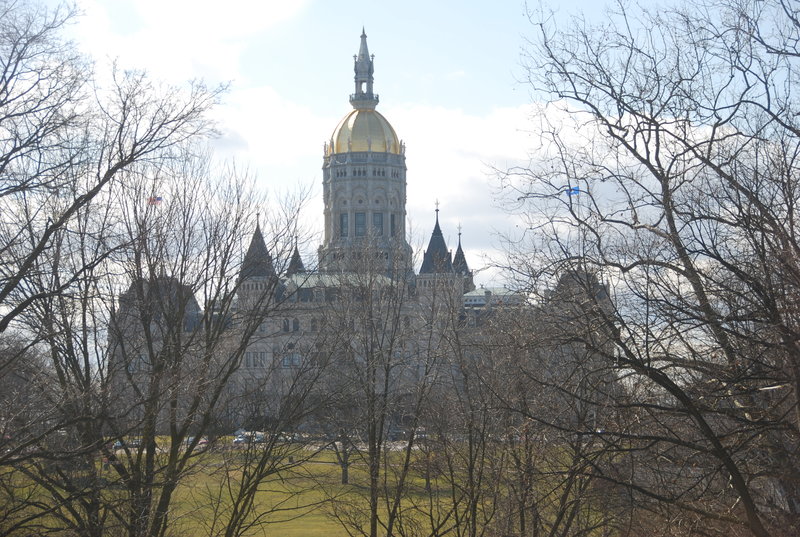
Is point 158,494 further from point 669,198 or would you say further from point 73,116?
point 669,198

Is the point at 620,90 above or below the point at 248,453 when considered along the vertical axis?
above

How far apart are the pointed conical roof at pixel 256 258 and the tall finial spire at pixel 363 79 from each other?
339ft

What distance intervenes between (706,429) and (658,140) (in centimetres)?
309

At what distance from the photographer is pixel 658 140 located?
32.4 ft

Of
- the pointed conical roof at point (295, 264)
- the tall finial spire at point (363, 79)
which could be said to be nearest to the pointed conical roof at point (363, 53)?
the tall finial spire at point (363, 79)

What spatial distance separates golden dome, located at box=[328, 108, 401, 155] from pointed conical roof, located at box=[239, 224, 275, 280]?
98407 mm

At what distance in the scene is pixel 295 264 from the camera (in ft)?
53.5

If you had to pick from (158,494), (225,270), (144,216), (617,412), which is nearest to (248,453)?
(158,494)

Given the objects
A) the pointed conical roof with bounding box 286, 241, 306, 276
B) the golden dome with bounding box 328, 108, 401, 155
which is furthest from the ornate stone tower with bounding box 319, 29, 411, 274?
the pointed conical roof with bounding box 286, 241, 306, 276

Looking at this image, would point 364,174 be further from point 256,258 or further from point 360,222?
point 256,258

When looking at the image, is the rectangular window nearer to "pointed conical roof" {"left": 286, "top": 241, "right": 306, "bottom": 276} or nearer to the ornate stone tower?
the ornate stone tower

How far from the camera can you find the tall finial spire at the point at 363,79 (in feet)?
390

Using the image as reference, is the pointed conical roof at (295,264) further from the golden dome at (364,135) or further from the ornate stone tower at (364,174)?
the golden dome at (364,135)

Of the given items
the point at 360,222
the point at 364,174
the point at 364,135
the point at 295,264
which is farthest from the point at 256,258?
the point at 364,135
